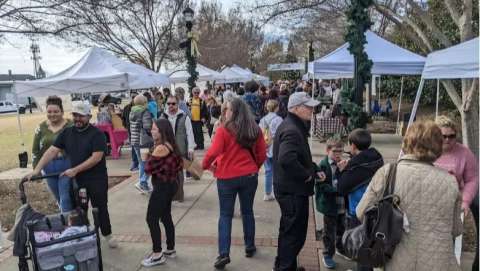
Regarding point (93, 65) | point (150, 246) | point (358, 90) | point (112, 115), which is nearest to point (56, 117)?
point (150, 246)

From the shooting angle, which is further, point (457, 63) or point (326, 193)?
point (326, 193)

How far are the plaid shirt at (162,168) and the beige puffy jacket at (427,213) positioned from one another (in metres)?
2.42

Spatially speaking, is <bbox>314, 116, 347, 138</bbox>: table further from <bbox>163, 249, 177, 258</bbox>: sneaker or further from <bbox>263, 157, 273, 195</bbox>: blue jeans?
<bbox>163, 249, 177, 258</bbox>: sneaker

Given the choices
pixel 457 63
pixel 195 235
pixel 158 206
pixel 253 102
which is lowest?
pixel 195 235

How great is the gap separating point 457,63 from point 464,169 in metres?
0.90

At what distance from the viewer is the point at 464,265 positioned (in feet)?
13.9

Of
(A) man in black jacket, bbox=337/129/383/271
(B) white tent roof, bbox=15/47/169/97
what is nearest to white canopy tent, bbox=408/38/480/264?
(A) man in black jacket, bbox=337/129/383/271

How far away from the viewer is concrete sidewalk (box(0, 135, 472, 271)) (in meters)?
4.45

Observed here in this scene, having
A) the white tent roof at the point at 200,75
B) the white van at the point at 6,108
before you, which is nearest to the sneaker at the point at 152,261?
the white tent roof at the point at 200,75

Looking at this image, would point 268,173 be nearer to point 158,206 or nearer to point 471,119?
point 158,206

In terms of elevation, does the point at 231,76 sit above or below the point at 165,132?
above

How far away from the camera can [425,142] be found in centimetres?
259

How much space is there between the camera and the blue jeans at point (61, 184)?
4609 mm

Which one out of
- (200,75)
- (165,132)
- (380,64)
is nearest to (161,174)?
(165,132)
